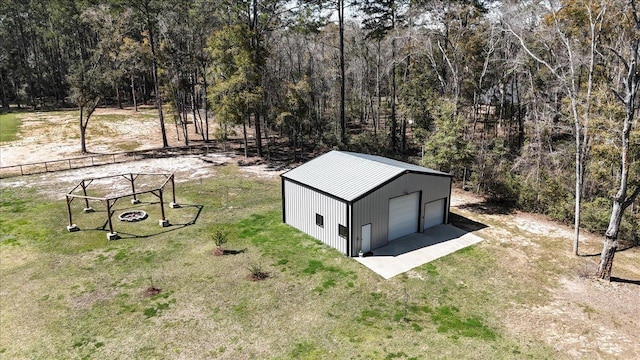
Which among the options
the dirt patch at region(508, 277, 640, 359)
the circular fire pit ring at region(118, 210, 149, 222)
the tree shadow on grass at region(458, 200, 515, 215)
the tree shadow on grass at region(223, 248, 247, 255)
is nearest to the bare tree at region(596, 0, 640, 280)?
the dirt patch at region(508, 277, 640, 359)

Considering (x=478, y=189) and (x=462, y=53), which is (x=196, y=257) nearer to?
(x=478, y=189)

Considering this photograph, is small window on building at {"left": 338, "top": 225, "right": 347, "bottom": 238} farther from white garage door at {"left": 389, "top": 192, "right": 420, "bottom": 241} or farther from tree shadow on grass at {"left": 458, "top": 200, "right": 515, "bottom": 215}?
tree shadow on grass at {"left": 458, "top": 200, "right": 515, "bottom": 215}

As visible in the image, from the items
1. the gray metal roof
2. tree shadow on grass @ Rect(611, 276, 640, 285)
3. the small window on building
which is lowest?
tree shadow on grass @ Rect(611, 276, 640, 285)

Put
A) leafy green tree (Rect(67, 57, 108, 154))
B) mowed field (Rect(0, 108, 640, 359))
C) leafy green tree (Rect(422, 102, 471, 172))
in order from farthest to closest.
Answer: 1. leafy green tree (Rect(67, 57, 108, 154))
2. leafy green tree (Rect(422, 102, 471, 172))
3. mowed field (Rect(0, 108, 640, 359))

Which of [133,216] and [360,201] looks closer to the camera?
[360,201]

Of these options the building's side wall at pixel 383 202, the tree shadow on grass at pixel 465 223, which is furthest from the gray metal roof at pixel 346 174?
the tree shadow on grass at pixel 465 223

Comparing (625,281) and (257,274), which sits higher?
(257,274)

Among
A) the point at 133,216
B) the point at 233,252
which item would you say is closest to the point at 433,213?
the point at 233,252

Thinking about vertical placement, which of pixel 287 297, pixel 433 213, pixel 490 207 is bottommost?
pixel 287 297

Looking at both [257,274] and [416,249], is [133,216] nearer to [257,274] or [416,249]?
[257,274]
